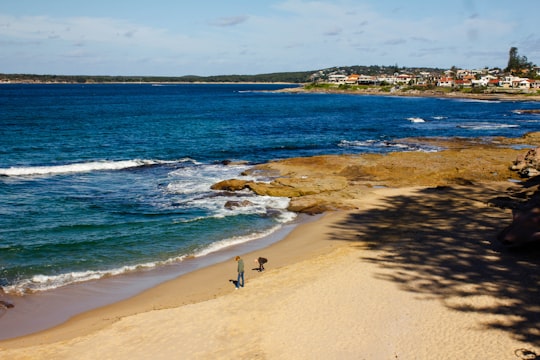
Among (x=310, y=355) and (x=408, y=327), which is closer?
(x=310, y=355)

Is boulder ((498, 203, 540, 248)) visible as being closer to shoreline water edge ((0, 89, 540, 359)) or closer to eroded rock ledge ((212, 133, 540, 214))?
shoreline water edge ((0, 89, 540, 359))

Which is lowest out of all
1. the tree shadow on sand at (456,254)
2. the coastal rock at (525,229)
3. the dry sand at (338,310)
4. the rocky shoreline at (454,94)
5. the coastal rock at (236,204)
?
the dry sand at (338,310)

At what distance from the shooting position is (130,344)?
13.6 metres

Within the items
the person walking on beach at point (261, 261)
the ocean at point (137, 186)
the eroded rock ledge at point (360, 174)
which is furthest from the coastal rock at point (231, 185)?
the person walking on beach at point (261, 261)

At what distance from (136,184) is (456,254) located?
2308 cm

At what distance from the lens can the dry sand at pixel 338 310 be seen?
13.2 m

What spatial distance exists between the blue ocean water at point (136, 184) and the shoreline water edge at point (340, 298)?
1977 millimetres

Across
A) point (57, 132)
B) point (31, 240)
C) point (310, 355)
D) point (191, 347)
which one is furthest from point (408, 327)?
point (57, 132)

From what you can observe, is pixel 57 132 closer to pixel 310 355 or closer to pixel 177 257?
pixel 177 257

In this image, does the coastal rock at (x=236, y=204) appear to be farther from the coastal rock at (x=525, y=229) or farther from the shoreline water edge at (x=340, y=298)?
the coastal rock at (x=525, y=229)

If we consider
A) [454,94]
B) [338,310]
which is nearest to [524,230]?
[338,310]

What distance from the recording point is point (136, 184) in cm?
3525

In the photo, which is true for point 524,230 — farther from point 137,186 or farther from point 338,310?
point 137,186

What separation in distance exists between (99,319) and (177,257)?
5.90 m
